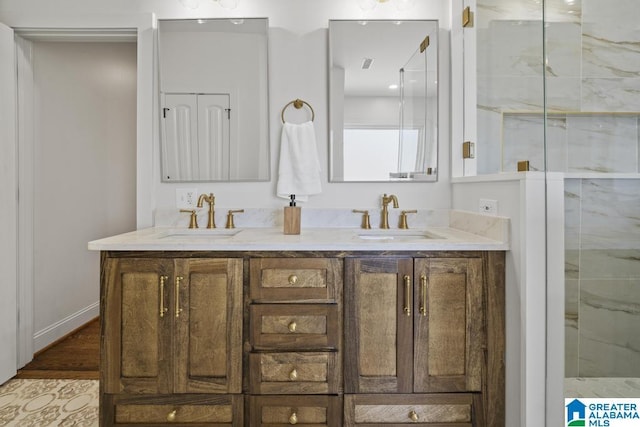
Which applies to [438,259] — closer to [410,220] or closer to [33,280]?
[410,220]

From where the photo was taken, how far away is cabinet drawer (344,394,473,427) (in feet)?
4.85

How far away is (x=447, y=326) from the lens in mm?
1479

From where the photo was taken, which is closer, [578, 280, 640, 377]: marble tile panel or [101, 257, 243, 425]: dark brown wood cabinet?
[578, 280, 640, 377]: marble tile panel

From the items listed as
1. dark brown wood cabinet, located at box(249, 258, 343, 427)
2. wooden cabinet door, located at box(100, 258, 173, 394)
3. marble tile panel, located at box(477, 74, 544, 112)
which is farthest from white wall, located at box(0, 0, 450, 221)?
dark brown wood cabinet, located at box(249, 258, 343, 427)

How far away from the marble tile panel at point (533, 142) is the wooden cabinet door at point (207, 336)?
4.00 feet

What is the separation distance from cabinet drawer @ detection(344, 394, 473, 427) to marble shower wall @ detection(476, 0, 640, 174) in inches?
37.7

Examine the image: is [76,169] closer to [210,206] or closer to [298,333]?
[210,206]

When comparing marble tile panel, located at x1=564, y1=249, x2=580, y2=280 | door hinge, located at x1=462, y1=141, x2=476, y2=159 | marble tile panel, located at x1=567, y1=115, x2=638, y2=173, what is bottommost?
marble tile panel, located at x1=564, y1=249, x2=580, y2=280

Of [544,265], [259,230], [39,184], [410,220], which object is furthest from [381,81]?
[39,184]

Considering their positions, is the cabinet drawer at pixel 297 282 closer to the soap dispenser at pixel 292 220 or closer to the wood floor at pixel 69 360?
the soap dispenser at pixel 292 220

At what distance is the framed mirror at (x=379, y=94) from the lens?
2076 millimetres

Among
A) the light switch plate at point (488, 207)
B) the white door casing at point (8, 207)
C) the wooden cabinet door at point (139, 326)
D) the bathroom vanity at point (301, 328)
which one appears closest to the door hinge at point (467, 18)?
the light switch plate at point (488, 207)

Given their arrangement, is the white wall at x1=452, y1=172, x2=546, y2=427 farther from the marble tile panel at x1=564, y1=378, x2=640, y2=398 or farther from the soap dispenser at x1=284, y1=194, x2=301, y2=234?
the soap dispenser at x1=284, y1=194, x2=301, y2=234

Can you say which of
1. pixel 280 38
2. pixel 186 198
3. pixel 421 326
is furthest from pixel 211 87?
pixel 421 326
